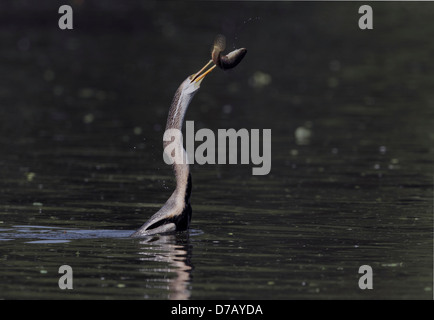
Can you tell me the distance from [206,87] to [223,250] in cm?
2111

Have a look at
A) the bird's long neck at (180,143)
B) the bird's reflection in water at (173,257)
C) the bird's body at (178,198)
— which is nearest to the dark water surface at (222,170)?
the bird's reflection in water at (173,257)

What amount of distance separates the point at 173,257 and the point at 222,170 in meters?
7.84

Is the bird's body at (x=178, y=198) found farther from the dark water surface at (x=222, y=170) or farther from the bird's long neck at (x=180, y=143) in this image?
the dark water surface at (x=222, y=170)

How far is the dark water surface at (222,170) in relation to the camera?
46.4ft

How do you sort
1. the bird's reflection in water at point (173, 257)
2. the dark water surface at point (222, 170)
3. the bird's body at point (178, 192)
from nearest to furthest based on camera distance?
the bird's reflection in water at point (173, 257) < the dark water surface at point (222, 170) < the bird's body at point (178, 192)

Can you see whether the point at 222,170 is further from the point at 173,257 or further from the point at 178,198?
the point at 173,257

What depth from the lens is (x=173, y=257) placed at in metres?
15.0

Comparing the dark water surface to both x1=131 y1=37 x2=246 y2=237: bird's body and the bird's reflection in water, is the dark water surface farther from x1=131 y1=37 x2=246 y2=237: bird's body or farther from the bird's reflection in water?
x1=131 y1=37 x2=246 y2=237: bird's body

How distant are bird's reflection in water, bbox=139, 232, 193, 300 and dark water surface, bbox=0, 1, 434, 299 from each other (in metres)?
0.04

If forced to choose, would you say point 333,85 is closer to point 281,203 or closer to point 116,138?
point 116,138

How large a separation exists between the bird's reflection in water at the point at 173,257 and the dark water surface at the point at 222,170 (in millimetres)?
37

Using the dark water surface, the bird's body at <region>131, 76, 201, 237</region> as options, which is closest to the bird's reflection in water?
the dark water surface
